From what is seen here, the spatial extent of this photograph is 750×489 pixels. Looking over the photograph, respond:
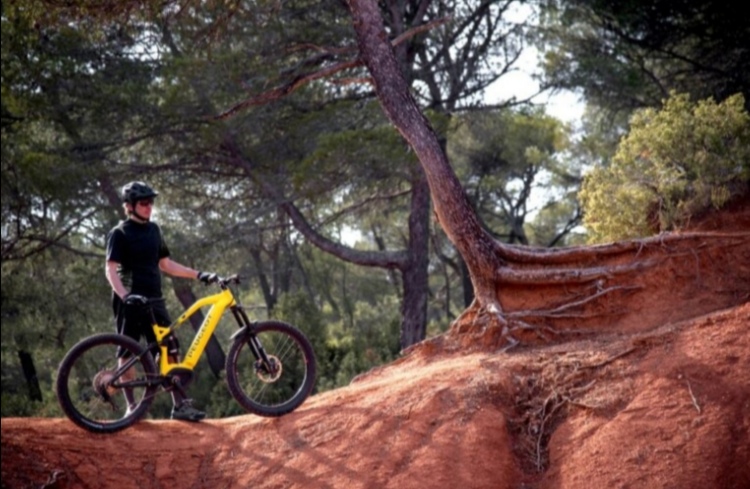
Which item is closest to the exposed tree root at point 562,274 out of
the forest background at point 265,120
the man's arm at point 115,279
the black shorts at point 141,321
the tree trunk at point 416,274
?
the black shorts at point 141,321

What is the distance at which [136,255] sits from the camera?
6.89 metres

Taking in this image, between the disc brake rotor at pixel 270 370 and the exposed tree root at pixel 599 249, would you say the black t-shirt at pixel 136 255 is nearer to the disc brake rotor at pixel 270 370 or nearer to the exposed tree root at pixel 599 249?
the disc brake rotor at pixel 270 370

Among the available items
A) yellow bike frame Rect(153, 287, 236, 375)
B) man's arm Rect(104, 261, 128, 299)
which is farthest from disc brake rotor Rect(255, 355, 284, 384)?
man's arm Rect(104, 261, 128, 299)

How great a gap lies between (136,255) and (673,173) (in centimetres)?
550

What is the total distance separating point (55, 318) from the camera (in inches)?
720

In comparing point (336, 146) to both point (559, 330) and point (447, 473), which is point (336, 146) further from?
point (447, 473)

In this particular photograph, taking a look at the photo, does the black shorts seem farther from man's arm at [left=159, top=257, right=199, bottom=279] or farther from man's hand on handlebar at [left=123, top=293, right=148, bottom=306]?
man's arm at [left=159, top=257, right=199, bottom=279]

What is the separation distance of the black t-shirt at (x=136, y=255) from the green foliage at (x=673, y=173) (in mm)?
4776

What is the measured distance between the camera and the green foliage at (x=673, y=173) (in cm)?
863

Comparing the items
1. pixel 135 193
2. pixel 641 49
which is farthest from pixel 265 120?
pixel 135 193

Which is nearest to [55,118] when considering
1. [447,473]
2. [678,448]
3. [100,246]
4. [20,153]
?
[20,153]

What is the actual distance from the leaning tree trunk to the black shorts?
8.89ft

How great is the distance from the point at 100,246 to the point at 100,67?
165 inches

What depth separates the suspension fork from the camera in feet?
22.6
